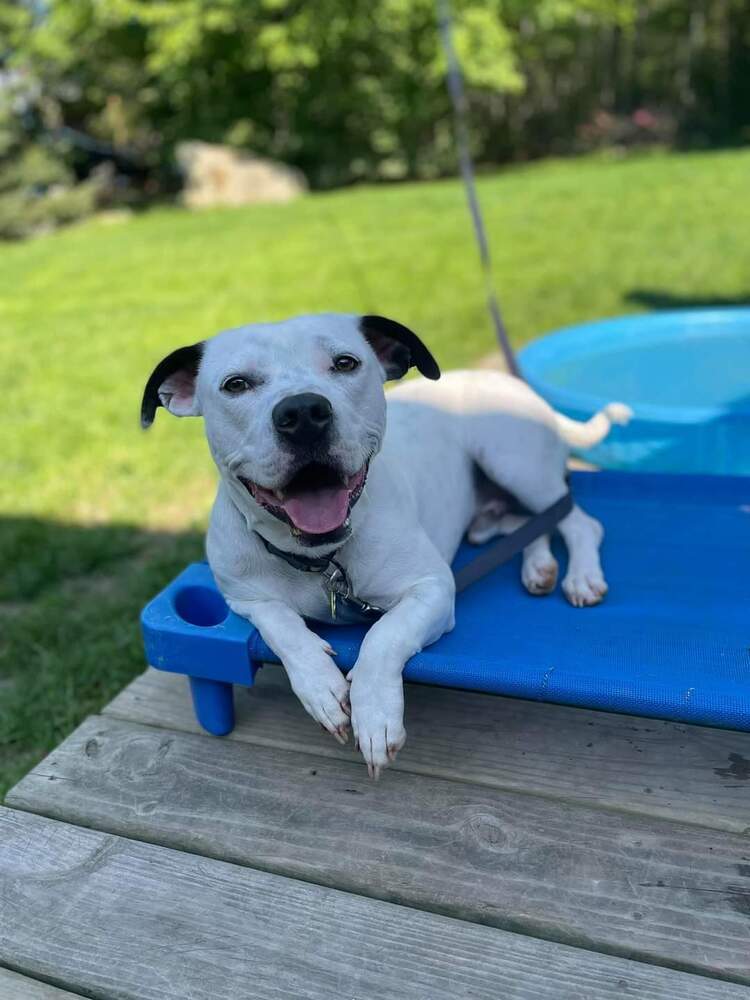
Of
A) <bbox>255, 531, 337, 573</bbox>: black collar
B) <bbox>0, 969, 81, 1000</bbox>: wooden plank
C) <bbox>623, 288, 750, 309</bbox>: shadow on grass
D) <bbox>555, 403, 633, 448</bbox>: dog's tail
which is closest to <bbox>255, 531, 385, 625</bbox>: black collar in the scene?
<bbox>255, 531, 337, 573</bbox>: black collar

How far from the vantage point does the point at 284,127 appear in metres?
19.4

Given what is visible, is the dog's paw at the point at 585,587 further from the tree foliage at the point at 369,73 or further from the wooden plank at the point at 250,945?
the tree foliage at the point at 369,73

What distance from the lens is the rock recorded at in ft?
53.3

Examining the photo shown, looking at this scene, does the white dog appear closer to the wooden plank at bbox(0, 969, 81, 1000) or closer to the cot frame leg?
the cot frame leg

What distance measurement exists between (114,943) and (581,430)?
7.26 feet

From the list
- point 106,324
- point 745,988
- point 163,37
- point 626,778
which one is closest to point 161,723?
point 626,778

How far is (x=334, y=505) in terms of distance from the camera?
1.96m

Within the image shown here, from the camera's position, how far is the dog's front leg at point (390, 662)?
6.21 ft

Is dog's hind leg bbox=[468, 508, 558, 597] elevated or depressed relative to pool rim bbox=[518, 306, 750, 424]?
elevated

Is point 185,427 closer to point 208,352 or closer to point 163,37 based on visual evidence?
point 208,352

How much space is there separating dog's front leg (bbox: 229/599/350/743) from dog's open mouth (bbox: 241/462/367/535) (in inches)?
11.9

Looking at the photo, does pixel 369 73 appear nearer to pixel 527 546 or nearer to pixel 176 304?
pixel 176 304

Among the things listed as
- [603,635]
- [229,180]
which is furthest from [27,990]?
[229,180]

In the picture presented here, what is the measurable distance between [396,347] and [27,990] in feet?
5.33
